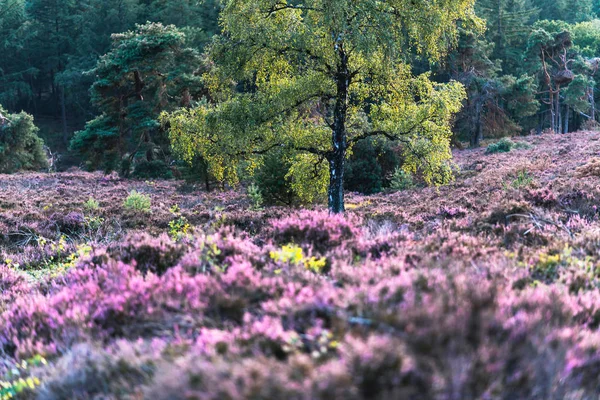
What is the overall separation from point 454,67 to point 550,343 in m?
45.9

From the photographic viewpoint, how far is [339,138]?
1216 centimetres

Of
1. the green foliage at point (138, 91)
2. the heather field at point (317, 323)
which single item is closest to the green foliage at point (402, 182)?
the green foliage at point (138, 91)

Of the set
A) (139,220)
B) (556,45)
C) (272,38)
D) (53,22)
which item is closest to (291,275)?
(272,38)

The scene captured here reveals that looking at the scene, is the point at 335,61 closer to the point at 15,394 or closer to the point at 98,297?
the point at 98,297

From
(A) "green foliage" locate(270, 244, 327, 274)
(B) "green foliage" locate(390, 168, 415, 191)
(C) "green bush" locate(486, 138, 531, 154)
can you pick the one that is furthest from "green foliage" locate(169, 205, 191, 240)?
(C) "green bush" locate(486, 138, 531, 154)

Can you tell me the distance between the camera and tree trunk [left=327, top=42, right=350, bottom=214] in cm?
1191

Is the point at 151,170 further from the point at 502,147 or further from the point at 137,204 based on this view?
the point at 502,147

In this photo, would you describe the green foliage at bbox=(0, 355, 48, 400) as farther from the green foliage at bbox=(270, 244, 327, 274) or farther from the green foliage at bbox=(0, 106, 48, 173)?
the green foliage at bbox=(0, 106, 48, 173)

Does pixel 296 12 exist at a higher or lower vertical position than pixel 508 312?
higher

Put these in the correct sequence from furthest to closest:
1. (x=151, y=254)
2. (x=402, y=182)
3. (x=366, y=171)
→ (x=366, y=171), (x=402, y=182), (x=151, y=254)

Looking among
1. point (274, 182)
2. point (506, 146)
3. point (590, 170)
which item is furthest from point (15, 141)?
point (590, 170)

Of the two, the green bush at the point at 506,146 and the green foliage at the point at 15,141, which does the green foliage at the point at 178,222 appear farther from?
the green foliage at the point at 15,141

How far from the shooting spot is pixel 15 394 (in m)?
2.78

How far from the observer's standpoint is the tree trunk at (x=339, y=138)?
1191 cm
